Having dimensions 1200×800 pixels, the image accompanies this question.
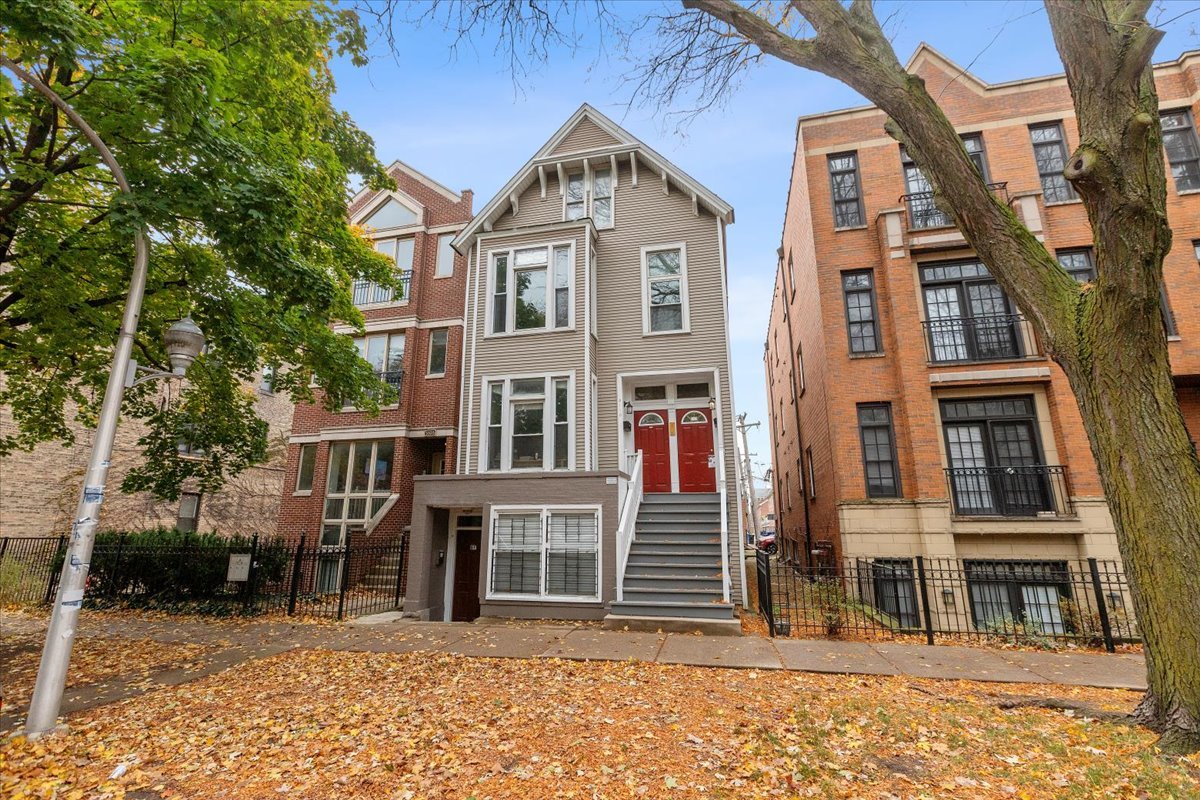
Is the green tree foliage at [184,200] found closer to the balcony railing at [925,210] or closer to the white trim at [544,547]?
the white trim at [544,547]

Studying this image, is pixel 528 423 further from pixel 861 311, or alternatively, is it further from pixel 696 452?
pixel 861 311

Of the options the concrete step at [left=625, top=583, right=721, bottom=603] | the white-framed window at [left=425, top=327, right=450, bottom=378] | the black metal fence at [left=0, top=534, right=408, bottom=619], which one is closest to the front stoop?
the concrete step at [left=625, top=583, right=721, bottom=603]

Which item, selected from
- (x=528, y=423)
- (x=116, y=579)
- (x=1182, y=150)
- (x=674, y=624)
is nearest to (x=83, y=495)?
(x=674, y=624)

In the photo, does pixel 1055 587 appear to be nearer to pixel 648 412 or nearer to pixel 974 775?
pixel 648 412

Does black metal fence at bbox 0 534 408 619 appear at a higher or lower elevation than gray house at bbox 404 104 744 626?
lower

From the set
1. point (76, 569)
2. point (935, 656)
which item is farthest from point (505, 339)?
point (935, 656)

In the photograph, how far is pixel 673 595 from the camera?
388 inches

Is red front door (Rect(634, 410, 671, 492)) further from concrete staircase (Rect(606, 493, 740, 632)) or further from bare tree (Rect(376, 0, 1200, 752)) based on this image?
bare tree (Rect(376, 0, 1200, 752))

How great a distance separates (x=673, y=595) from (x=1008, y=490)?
27.7 ft

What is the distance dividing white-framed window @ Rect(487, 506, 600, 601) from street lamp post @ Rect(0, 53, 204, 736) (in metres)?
6.61

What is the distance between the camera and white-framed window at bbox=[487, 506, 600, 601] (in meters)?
10.7

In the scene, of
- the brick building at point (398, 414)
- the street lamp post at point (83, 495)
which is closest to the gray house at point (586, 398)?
the brick building at point (398, 414)

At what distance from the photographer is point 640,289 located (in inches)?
543

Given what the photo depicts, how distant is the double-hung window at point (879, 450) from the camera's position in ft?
41.8
